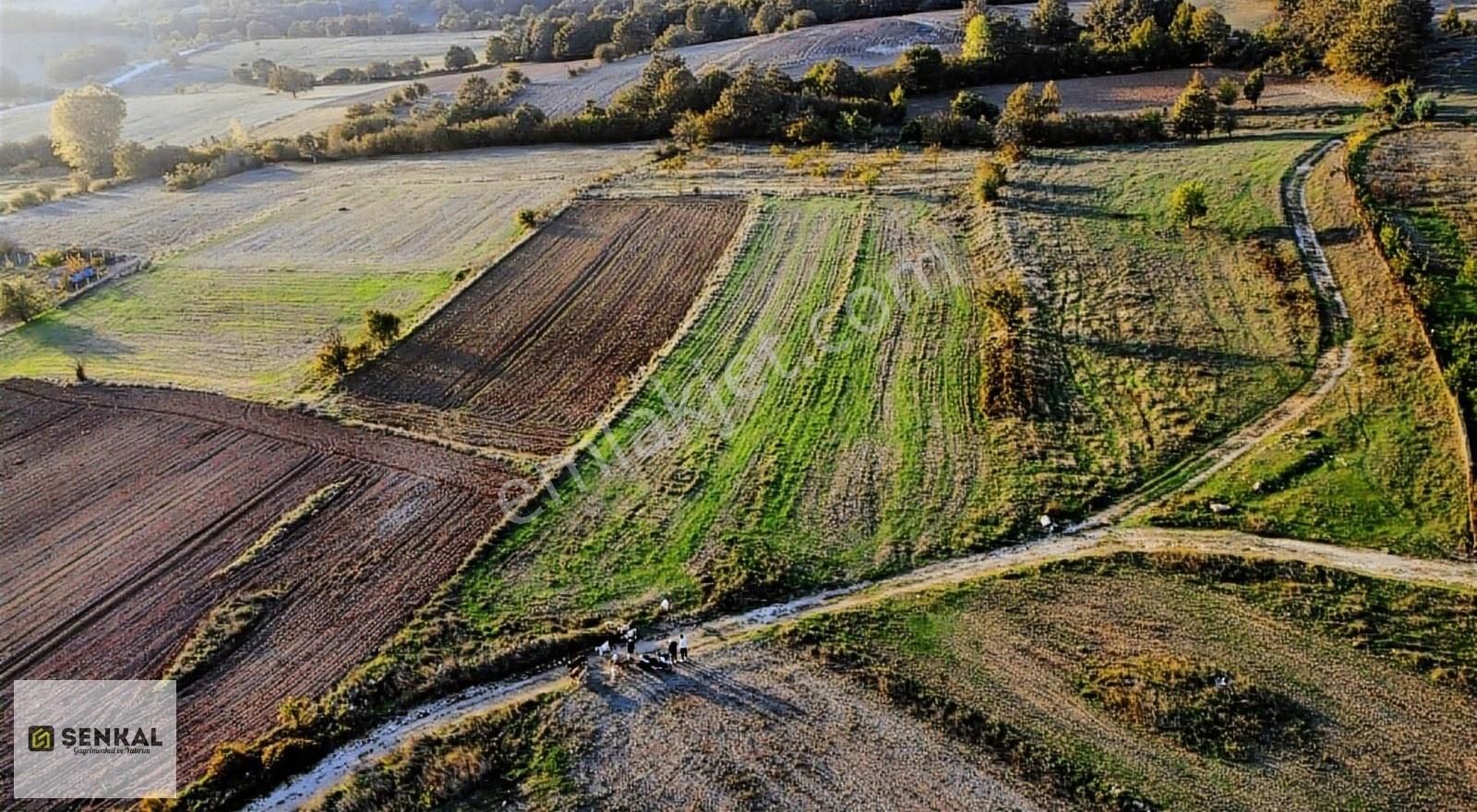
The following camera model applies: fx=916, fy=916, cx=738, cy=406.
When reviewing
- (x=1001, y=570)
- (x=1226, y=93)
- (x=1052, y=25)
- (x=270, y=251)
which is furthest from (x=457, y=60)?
(x=1001, y=570)

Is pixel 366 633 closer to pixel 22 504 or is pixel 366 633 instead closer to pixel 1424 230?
pixel 22 504

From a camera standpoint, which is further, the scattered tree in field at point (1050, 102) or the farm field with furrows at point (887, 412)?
the scattered tree in field at point (1050, 102)

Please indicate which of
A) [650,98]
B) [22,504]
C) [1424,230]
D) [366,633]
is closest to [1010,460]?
[366,633]

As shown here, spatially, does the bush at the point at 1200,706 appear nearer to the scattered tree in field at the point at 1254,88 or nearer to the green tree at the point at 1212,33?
the scattered tree in field at the point at 1254,88

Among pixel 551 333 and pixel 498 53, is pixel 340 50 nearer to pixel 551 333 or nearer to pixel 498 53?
pixel 498 53

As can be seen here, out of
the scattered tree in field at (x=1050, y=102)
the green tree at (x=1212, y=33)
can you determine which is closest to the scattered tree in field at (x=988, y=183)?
the scattered tree in field at (x=1050, y=102)
